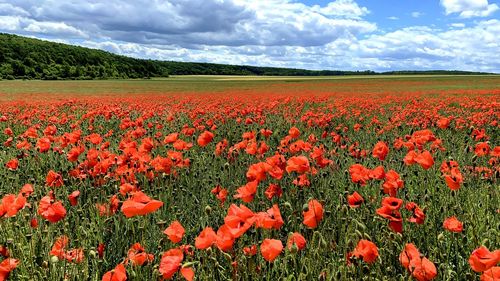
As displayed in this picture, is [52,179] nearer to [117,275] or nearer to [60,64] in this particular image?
[117,275]

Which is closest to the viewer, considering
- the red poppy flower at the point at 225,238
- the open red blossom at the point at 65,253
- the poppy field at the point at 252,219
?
the red poppy flower at the point at 225,238

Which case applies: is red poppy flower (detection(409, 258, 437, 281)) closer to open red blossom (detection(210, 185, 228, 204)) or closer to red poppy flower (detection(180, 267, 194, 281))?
red poppy flower (detection(180, 267, 194, 281))

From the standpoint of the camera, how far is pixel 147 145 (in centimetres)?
411

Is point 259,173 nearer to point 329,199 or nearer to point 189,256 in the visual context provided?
point 189,256

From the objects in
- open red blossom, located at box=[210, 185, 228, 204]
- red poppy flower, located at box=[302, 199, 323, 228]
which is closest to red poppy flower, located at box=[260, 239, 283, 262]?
red poppy flower, located at box=[302, 199, 323, 228]

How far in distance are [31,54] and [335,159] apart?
87.9 metres

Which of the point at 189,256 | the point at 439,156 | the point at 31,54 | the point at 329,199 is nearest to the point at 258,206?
the point at 329,199

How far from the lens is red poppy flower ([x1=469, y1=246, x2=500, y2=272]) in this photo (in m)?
1.48

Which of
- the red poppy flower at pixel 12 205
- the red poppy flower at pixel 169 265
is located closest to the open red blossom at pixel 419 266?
the red poppy flower at pixel 169 265

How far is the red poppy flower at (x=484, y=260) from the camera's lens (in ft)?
4.87

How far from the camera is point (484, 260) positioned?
1.50m

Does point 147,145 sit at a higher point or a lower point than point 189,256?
higher

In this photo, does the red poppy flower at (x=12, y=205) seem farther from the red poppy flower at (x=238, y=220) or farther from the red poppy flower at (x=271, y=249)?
the red poppy flower at (x=271, y=249)

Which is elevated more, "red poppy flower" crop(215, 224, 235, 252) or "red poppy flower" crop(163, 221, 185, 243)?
"red poppy flower" crop(215, 224, 235, 252)
